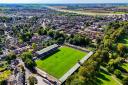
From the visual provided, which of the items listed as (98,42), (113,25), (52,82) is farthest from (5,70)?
(113,25)

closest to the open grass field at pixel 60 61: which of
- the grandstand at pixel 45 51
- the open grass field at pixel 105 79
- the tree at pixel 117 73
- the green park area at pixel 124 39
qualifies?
the grandstand at pixel 45 51

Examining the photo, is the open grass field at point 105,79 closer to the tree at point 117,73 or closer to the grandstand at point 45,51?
the tree at point 117,73

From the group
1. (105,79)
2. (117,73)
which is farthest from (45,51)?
(117,73)

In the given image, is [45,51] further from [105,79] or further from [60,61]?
[105,79]

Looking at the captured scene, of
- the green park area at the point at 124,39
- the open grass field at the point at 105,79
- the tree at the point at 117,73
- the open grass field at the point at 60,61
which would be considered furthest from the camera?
the green park area at the point at 124,39

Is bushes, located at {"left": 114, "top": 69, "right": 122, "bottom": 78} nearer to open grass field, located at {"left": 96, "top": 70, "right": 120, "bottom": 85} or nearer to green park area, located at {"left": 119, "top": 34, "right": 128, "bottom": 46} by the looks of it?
open grass field, located at {"left": 96, "top": 70, "right": 120, "bottom": 85}

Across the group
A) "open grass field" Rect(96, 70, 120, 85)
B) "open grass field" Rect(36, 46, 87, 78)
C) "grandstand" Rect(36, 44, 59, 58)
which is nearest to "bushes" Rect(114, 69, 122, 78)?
"open grass field" Rect(96, 70, 120, 85)

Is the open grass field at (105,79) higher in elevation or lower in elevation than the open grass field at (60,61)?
higher
